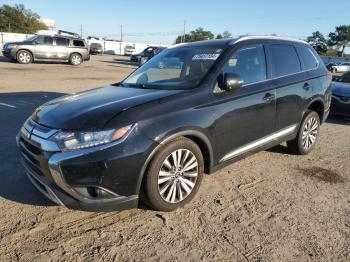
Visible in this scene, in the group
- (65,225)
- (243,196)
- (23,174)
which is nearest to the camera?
(65,225)

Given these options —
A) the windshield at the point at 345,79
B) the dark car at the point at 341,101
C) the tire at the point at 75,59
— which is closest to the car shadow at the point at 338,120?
the dark car at the point at 341,101

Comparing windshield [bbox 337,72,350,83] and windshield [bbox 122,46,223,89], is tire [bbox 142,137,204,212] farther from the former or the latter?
windshield [bbox 337,72,350,83]

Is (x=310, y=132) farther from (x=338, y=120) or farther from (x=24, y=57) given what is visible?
(x=24, y=57)

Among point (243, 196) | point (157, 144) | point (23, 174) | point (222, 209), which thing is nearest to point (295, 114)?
point (243, 196)

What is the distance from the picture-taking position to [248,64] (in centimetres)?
471

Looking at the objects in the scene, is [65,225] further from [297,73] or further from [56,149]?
[297,73]

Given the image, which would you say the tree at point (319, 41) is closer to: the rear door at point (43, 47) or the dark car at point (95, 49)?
the dark car at point (95, 49)

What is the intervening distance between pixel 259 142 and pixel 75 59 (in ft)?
69.8

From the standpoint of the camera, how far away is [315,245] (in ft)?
10.9

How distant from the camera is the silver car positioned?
21844 mm

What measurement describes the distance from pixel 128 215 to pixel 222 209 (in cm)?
101

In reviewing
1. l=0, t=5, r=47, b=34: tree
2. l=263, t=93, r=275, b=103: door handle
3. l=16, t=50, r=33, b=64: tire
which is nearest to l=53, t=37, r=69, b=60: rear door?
l=16, t=50, r=33, b=64: tire

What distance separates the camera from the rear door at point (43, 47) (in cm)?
2225

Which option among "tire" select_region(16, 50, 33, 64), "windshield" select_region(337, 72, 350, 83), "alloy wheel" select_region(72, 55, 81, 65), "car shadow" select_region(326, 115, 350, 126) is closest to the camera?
"car shadow" select_region(326, 115, 350, 126)
